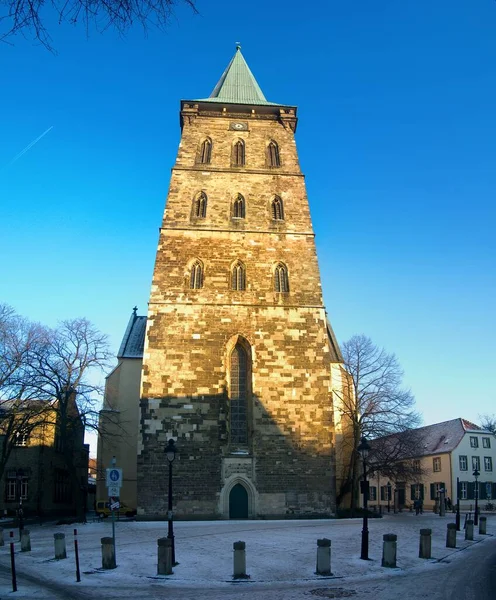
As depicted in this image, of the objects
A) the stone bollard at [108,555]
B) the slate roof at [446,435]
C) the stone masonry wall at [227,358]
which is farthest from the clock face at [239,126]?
the slate roof at [446,435]

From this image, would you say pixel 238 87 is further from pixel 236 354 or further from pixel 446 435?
pixel 446 435

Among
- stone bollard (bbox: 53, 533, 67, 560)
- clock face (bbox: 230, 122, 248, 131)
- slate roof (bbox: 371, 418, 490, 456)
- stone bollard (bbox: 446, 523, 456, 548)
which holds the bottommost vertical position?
stone bollard (bbox: 446, 523, 456, 548)

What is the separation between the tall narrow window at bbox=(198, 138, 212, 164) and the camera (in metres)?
37.2

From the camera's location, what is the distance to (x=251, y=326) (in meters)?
31.7

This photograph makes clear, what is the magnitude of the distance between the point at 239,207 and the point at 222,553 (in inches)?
881

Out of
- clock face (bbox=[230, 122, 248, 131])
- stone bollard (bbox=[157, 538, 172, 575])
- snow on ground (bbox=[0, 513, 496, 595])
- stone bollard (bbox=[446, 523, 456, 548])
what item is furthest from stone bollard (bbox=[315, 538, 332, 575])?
clock face (bbox=[230, 122, 248, 131])

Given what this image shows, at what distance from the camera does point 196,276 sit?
107 ft

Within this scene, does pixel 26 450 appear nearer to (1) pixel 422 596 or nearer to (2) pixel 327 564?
(2) pixel 327 564

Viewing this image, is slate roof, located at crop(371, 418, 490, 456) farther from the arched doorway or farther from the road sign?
the road sign

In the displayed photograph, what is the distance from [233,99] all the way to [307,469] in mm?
24684

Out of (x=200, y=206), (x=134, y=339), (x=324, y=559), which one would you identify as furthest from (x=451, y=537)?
(x=134, y=339)

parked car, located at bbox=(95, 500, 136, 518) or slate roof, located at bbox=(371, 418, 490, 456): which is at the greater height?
slate roof, located at bbox=(371, 418, 490, 456)

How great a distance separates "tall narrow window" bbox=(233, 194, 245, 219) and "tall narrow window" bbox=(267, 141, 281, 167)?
352 centimetres

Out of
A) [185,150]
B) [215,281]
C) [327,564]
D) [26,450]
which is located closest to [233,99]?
[185,150]
